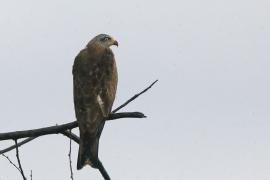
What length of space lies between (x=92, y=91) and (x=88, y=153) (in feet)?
6.17

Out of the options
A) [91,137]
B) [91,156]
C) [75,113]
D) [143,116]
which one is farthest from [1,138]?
[75,113]

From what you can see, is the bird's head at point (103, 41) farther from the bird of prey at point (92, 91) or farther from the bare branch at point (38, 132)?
the bare branch at point (38, 132)

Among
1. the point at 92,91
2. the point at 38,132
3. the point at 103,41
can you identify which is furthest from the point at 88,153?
the point at 103,41

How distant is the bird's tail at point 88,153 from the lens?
7.06 m

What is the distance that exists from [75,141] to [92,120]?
125 cm

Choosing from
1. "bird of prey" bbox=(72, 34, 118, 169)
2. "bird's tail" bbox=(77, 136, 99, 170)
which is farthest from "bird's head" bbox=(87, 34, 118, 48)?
"bird's tail" bbox=(77, 136, 99, 170)

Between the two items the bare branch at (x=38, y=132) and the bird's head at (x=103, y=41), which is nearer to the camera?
the bare branch at (x=38, y=132)

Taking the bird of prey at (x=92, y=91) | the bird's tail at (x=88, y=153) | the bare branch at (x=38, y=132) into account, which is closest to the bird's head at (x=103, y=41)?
the bird of prey at (x=92, y=91)

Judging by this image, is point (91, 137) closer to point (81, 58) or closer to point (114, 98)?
point (114, 98)

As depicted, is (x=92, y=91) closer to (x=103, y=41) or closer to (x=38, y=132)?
(x=103, y=41)

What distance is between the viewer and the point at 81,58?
989 centimetres

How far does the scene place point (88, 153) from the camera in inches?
283

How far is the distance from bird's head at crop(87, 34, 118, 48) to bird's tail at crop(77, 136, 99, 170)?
3.37 meters

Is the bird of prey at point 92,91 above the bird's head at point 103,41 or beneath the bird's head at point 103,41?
beneath
